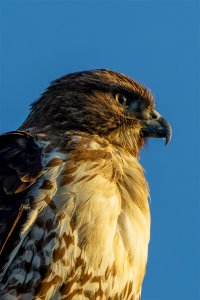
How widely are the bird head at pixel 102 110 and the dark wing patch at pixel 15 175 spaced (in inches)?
20.8

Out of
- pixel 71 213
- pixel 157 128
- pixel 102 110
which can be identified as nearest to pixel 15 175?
pixel 71 213

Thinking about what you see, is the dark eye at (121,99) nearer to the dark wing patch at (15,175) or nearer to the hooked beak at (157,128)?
the hooked beak at (157,128)

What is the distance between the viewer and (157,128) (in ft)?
25.6

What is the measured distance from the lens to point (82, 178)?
6.59 meters

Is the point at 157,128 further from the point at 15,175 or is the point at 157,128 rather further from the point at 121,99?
the point at 15,175

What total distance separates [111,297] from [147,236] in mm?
728

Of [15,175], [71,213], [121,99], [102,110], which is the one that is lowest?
[71,213]

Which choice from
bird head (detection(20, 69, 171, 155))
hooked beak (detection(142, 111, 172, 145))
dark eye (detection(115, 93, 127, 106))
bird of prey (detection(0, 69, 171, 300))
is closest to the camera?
bird of prey (detection(0, 69, 171, 300))

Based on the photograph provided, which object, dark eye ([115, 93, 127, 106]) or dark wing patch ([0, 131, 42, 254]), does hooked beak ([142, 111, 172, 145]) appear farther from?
dark wing patch ([0, 131, 42, 254])

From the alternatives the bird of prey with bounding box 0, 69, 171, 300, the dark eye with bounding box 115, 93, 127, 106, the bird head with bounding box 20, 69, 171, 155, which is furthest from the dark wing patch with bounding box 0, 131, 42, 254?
the dark eye with bounding box 115, 93, 127, 106

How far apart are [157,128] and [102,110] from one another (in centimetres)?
54

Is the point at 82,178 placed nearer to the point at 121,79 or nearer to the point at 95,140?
the point at 95,140

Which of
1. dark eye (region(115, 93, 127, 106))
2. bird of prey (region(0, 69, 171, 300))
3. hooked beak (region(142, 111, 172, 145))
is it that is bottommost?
bird of prey (region(0, 69, 171, 300))

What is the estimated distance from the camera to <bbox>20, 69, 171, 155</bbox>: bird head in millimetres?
7555
